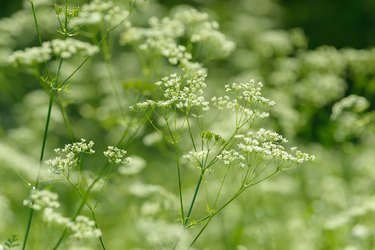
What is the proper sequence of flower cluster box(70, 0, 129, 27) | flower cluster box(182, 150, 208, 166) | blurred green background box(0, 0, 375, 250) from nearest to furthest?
flower cluster box(182, 150, 208, 166) < flower cluster box(70, 0, 129, 27) < blurred green background box(0, 0, 375, 250)

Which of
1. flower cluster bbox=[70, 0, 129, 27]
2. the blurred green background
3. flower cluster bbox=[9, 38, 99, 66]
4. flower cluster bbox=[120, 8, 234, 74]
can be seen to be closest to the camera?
flower cluster bbox=[9, 38, 99, 66]

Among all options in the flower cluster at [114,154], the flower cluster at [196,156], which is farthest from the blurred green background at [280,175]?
the flower cluster at [196,156]

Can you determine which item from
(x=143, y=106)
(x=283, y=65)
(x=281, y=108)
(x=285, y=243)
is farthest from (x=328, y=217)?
(x=143, y=106)

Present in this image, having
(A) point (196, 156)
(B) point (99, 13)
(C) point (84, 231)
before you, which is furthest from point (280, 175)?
(C) point (84, 231)

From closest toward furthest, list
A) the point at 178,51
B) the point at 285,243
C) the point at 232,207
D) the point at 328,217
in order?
the point at 178,51, the point at 328,217, the point at 285,243, the point at 232,207

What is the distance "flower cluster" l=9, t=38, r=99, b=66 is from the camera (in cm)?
445

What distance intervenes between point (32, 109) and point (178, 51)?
15.1 ft

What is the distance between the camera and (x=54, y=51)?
4.51 metres

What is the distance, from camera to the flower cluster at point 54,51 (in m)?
4.45

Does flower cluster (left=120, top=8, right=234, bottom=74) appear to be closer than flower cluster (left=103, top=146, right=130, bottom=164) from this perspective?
No

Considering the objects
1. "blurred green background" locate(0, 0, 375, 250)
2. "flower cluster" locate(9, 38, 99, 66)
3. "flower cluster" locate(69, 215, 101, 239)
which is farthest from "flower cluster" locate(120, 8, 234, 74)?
"flower cluster" locate(69, 215, 101, 239)

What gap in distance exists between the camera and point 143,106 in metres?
4.44

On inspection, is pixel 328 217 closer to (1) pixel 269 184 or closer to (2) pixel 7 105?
(1) pixel 269 184

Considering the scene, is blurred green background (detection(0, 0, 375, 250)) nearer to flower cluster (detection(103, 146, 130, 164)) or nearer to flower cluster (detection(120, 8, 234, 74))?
flower cluster (detection(120, 8, 234, 74))
